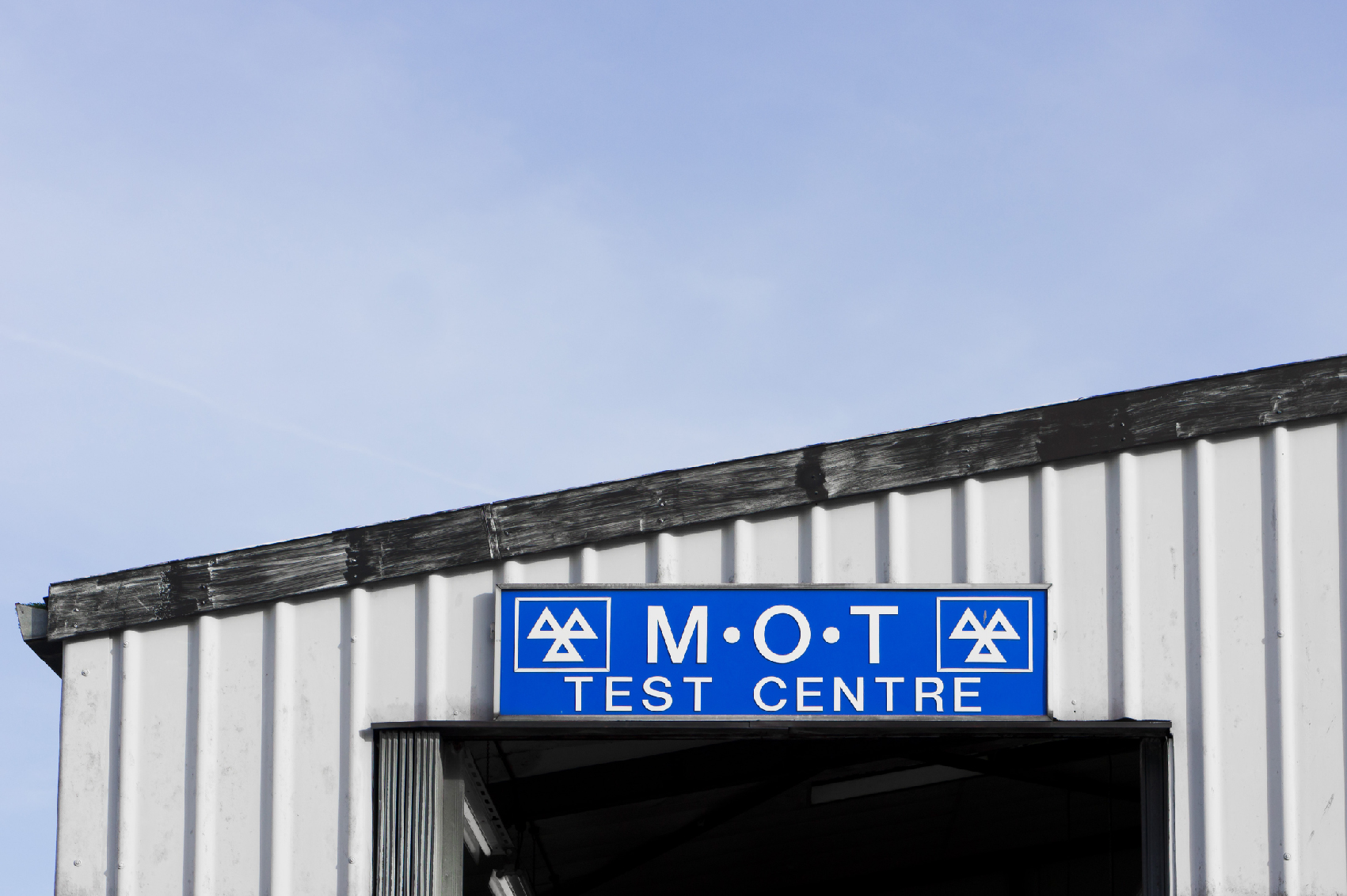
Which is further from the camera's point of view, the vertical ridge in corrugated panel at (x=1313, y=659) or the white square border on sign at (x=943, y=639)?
the white square border on sign at (x=943, y=639)

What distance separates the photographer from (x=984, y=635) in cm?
878

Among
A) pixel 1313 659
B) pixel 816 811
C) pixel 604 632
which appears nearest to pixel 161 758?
pixel 604 632

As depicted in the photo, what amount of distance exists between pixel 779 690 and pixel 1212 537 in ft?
8.90

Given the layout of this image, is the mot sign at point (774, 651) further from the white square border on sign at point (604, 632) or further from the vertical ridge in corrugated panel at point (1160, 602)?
the vertical ridge in corrugated panel at point (1160, 602)

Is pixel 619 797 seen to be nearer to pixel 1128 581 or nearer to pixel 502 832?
pixel 502 832

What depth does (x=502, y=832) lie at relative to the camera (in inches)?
532

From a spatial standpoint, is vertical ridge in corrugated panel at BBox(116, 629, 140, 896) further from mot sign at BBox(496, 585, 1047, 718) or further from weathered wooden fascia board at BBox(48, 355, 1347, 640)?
mot sign at BBox(496, 585, 1047, 718)

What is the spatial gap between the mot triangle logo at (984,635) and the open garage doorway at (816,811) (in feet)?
1.36

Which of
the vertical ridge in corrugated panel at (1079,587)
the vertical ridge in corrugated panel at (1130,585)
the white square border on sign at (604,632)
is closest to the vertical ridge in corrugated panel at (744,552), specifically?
the white square border on sign at (604,632)

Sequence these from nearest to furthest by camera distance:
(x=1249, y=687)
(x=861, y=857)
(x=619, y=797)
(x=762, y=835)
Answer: (x=1249, y=687) < (x=619, y=797) < (x=762, y=835) < (x=861, y=857)

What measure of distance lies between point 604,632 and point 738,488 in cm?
118

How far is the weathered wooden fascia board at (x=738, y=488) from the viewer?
29.6 feet

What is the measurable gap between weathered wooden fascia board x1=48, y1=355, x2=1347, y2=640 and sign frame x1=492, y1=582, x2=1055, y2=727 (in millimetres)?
279

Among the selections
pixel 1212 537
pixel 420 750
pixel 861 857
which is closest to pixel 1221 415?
pixel 1212 537
